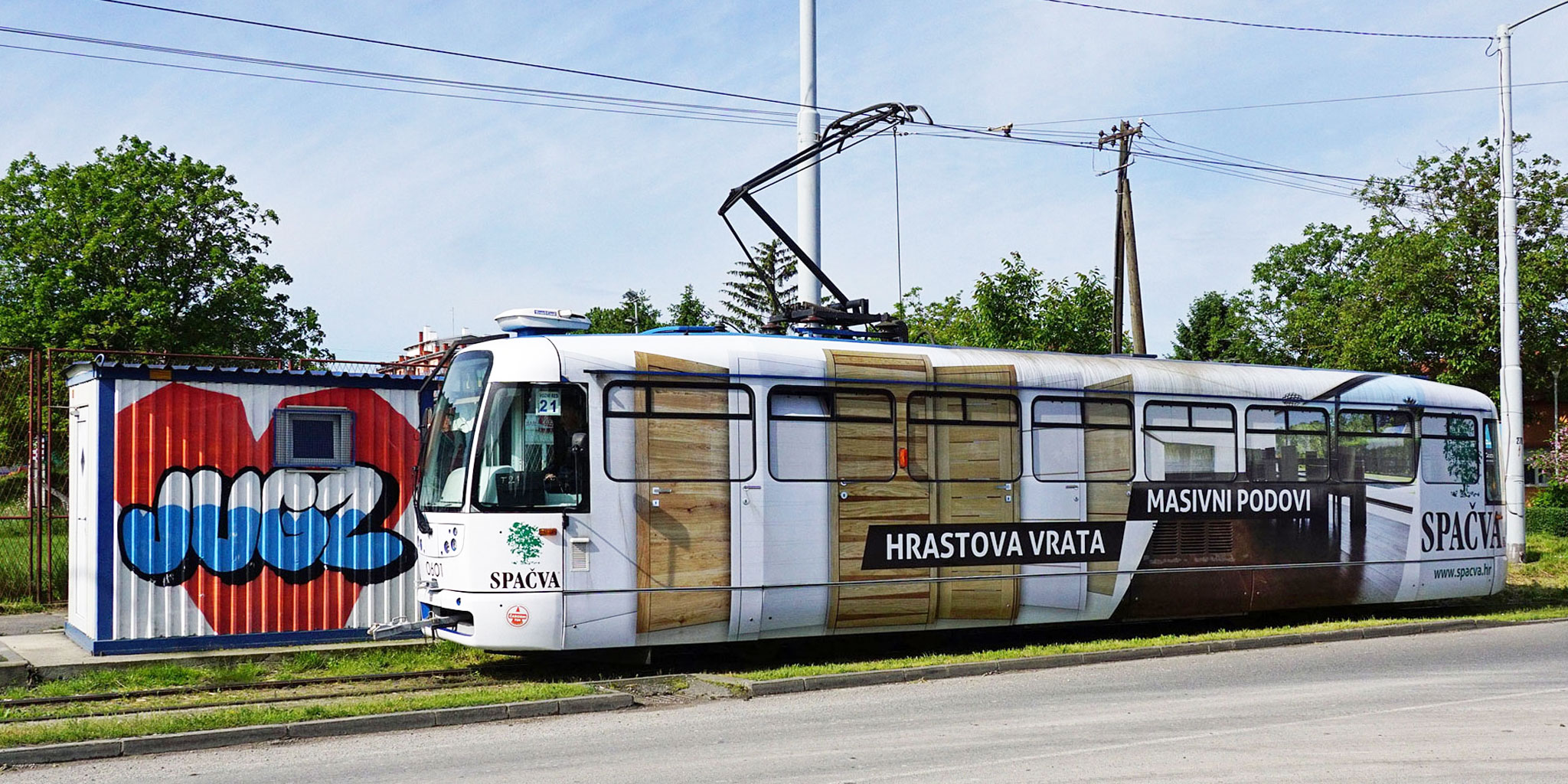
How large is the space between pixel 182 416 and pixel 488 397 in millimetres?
3736

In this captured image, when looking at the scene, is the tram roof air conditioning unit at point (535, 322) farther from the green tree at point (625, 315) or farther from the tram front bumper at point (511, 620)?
the green tree at point (625, 315)

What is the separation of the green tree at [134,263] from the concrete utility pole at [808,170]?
1078 inches

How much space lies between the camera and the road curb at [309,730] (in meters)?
8.42

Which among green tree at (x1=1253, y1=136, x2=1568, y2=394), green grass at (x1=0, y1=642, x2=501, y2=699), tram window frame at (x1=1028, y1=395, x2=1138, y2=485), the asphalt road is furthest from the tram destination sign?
green tree at (x1=1253, y1=136, x2=1568, y2=394)

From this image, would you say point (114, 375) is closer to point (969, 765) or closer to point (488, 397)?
point (488, 397)

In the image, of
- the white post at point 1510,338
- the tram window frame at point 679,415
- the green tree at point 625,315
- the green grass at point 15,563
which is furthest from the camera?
the green tree at point 625,315

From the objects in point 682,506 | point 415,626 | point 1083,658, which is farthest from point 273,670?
point 1083,658

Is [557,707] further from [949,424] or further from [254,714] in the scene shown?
[949,424]

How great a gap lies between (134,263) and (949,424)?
3545 centimetres

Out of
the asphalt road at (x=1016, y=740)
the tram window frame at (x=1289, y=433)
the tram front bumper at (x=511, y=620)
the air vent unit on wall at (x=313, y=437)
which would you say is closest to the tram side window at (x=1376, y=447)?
the tram window frame at (x=1289, y=433)

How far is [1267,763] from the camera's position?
26.5ft

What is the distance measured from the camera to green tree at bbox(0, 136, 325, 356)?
39.3 metres

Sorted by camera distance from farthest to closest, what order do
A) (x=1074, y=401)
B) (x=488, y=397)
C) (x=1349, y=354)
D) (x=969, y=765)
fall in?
(x=1349, y=354)
(x=1074, y=401)
(x=488, y=397)
(x=969, y=765)

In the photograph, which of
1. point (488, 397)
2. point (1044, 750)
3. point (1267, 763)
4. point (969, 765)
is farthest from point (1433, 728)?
point (488, 397)
